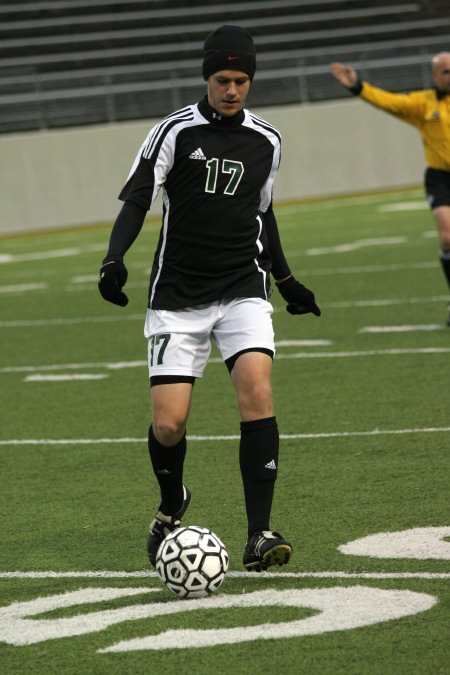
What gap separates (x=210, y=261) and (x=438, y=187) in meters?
6.41

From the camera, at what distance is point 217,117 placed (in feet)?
17.1

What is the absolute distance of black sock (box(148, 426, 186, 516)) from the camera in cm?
525

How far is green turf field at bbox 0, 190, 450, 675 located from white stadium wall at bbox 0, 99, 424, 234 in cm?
1087

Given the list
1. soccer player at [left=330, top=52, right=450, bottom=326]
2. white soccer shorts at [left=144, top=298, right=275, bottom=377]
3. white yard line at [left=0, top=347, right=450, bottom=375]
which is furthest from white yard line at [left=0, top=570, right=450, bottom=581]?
soccer player at [left=330, top=52, right=450, bottom=326]

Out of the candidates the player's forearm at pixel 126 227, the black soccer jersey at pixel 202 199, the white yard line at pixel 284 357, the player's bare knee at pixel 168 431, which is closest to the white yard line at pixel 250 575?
the player's bare knee at pixel 168 431

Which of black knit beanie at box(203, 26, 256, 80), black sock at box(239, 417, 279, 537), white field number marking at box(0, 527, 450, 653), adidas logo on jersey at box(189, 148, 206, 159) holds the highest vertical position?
black knit beanie at box(203, 26, 256, 80)

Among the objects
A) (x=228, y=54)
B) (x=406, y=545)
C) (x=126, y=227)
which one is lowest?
(x=406, y=545)

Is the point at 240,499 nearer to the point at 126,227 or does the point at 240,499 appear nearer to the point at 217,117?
the point at 126,227

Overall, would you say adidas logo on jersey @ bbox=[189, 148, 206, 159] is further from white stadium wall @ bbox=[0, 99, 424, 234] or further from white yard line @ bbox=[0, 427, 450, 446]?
white stadium wall @ bbox=[0, 99, 424, 234]

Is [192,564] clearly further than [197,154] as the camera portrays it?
No

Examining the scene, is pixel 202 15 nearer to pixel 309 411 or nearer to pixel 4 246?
pixel 4 246

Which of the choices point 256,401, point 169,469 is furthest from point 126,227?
point 169,469

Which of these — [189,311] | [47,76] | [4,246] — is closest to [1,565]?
[189,311]

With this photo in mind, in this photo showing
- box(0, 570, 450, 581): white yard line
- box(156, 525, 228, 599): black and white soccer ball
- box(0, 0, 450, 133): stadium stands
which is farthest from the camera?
box(0, 0, 450, 133): stadium stands
